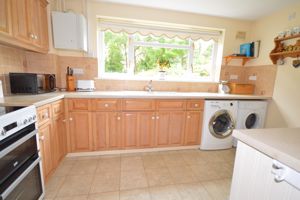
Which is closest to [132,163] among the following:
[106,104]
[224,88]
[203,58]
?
[106,104]

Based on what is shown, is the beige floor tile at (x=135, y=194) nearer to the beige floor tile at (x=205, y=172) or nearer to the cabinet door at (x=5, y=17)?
the beige floor tile at (x=205, y=172)

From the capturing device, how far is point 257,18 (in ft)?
9.23

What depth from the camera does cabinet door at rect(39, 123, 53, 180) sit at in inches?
60.0

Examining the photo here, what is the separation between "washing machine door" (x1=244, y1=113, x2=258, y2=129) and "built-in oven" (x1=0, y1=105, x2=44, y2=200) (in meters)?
2.97

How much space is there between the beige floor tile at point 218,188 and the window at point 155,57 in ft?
6.08

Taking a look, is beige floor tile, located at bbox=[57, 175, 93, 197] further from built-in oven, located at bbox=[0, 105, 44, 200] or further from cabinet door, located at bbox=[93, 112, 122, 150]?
cabinet door, located at bbox=[93, 112, 122, 150]

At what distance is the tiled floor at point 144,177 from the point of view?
156 centimetres

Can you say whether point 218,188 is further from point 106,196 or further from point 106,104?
point 106,104

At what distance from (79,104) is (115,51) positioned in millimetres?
1217

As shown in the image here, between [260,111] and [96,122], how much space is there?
8.93ft

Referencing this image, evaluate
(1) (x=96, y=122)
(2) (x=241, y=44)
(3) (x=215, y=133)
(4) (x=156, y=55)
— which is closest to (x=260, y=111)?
(3) (x=215, y=133)

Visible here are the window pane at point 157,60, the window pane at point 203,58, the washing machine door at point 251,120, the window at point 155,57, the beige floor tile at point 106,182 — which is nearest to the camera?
the beige floor tile at point 106,182

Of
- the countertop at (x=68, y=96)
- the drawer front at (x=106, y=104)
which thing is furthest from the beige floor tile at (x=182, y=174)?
the drawer front at (x=106, y=104)

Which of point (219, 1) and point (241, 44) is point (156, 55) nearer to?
point (219, 1)
